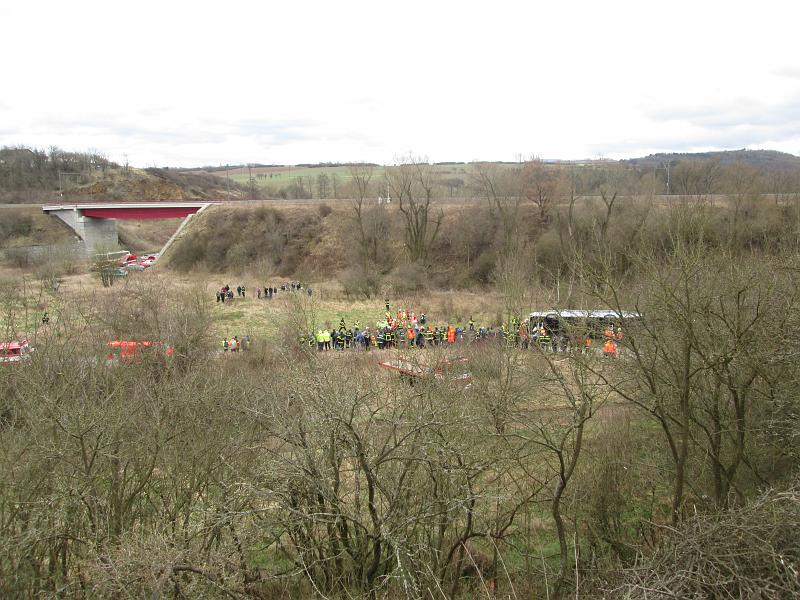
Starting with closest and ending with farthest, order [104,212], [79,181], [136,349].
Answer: [136,349] < [104,212] < [79,181]

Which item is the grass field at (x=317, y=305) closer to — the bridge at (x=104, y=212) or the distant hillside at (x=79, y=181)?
the bridge at (x=104, y=212)

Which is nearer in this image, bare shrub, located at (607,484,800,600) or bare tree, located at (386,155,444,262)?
bare shrub, located at (607,484,800,600)

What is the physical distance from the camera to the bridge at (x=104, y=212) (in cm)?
5747

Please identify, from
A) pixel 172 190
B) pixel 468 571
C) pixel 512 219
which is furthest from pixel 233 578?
pixel 172 190

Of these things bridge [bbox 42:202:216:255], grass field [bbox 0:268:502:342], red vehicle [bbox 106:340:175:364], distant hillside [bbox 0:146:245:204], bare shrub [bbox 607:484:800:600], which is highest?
distant hillside [bbox 0:146:245:204]

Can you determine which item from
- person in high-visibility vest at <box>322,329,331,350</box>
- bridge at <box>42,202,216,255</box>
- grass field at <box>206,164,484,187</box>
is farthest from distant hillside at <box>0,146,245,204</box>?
person in high-visibility vest at <box>322,329,331,350</box>

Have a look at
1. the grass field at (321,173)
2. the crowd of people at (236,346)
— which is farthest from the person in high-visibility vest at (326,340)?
the grass field at (321,173)

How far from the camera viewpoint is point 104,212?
58438 mm

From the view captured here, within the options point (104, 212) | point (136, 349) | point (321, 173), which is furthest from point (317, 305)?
point (321, 173)

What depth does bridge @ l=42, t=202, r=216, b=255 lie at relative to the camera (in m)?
57.5

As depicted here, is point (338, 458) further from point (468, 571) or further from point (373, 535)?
point (468, 571)

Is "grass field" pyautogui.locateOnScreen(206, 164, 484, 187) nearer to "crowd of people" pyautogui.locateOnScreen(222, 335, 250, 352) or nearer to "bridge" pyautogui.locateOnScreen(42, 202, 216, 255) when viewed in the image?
"bridge" pyautogui.locateOnScreen(42, 202, 216, 255)

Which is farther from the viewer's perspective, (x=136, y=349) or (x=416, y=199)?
(x=416, y=199)

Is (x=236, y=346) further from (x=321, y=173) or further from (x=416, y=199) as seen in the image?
(x=321, y=173)
